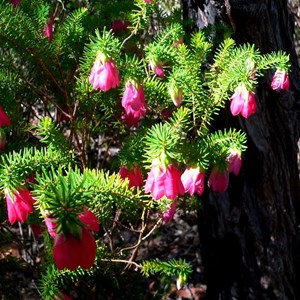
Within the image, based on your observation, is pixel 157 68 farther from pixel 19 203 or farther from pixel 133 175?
pixel 19 203

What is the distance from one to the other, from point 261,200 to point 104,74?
1.02 meters

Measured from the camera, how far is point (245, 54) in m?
1.38

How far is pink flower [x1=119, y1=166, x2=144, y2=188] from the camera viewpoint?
4.58 feet

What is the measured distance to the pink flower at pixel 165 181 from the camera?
1.11 m

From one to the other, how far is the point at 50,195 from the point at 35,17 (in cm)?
81

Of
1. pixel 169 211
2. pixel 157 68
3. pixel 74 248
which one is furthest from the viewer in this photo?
pixel 169 211

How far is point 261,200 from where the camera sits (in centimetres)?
202

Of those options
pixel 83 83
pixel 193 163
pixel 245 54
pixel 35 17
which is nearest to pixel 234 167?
pixel 193 163

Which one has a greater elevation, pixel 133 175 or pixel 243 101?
pixel 243 101

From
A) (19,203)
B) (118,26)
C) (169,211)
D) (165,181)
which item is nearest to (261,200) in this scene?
(169,211)

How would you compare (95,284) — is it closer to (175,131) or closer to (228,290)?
(228,290)

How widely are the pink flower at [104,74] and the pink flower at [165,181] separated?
29cm

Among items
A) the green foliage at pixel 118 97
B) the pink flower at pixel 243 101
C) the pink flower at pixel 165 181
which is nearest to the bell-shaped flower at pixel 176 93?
the green foliage at pixel 118 97

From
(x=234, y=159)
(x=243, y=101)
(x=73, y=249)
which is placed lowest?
(x=73, y=249)
